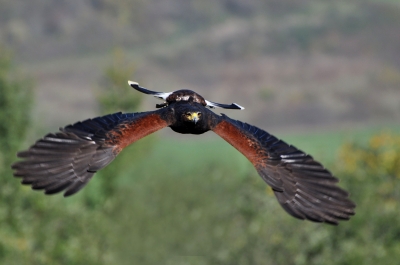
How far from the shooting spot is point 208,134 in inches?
3757

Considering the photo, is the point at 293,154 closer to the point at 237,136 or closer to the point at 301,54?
the point at 237,136

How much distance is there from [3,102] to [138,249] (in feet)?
41.6

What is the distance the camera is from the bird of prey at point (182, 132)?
45.3 ft

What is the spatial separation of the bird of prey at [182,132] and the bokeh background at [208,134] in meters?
17.0

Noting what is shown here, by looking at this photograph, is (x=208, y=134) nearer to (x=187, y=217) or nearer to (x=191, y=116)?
(x=187, y=217)

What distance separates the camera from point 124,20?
129m

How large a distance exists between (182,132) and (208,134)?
266 feet

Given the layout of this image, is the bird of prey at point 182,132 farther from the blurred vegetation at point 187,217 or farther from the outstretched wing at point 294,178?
the blurred vegetation at point 187,217

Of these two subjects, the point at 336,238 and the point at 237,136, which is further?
the point at 336,238

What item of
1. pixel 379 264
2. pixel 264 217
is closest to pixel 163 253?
pixel 264 217

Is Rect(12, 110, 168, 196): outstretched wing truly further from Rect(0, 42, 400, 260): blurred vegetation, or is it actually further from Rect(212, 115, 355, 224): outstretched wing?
Rect(0, 42, 400, 260): blurred vegetation

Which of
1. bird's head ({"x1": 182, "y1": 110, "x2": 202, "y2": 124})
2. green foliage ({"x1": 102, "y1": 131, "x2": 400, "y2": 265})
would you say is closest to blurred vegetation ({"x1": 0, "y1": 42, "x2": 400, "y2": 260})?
green foliage ({"x1": 102, "y1": 131, "x2": 400, "y2": 265})

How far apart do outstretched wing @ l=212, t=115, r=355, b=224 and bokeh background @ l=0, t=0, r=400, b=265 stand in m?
16.9

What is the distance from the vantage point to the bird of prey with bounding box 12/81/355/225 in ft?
45.3
